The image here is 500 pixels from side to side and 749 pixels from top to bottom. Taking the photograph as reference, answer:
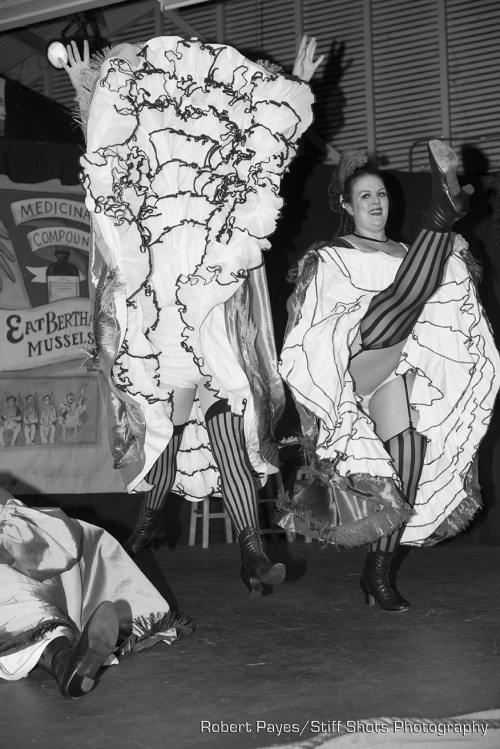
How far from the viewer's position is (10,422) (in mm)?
4301

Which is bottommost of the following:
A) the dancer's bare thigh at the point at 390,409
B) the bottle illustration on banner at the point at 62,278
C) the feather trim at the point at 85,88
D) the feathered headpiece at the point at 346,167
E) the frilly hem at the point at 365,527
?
the frilly hem at the point at 365,527

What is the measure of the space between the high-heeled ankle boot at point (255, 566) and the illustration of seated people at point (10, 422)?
6.85 feet

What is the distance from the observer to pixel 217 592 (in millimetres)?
2961

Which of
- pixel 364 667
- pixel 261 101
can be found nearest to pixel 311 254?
pixel 261 101

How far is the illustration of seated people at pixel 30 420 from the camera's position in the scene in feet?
14.2

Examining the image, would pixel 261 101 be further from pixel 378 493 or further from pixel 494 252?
pixel 494 252

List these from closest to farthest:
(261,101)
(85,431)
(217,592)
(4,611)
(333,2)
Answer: (4,611) → (261,101) → (217,592) → (85,431) → (333,2)

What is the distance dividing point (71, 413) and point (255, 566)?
222 cm

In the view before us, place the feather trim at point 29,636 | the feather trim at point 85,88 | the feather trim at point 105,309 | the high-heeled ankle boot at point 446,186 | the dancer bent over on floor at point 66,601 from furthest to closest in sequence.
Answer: the feather trim at point 85,88 < the feather trim at point 105,309 < the high-heeled ankle boot at point 446,186 < the feather trim at point 29,636 < the dancer bent over on floor at point 66,601

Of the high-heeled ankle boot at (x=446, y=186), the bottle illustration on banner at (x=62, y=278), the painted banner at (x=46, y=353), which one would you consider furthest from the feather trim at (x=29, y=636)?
the bottle illustration on banner at (x=62, y=278)

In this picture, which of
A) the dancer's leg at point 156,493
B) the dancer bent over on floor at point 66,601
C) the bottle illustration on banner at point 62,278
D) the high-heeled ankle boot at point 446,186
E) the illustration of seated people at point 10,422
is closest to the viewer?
the dancer bent over on floor at point 66,601

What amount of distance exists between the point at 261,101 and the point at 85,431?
7.21 ft

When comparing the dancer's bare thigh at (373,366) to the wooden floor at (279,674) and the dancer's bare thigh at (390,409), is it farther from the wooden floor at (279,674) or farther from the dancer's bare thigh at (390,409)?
the wooden floor at (279,674)

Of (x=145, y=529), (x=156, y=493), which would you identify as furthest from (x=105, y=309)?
(x=145, y=529)
